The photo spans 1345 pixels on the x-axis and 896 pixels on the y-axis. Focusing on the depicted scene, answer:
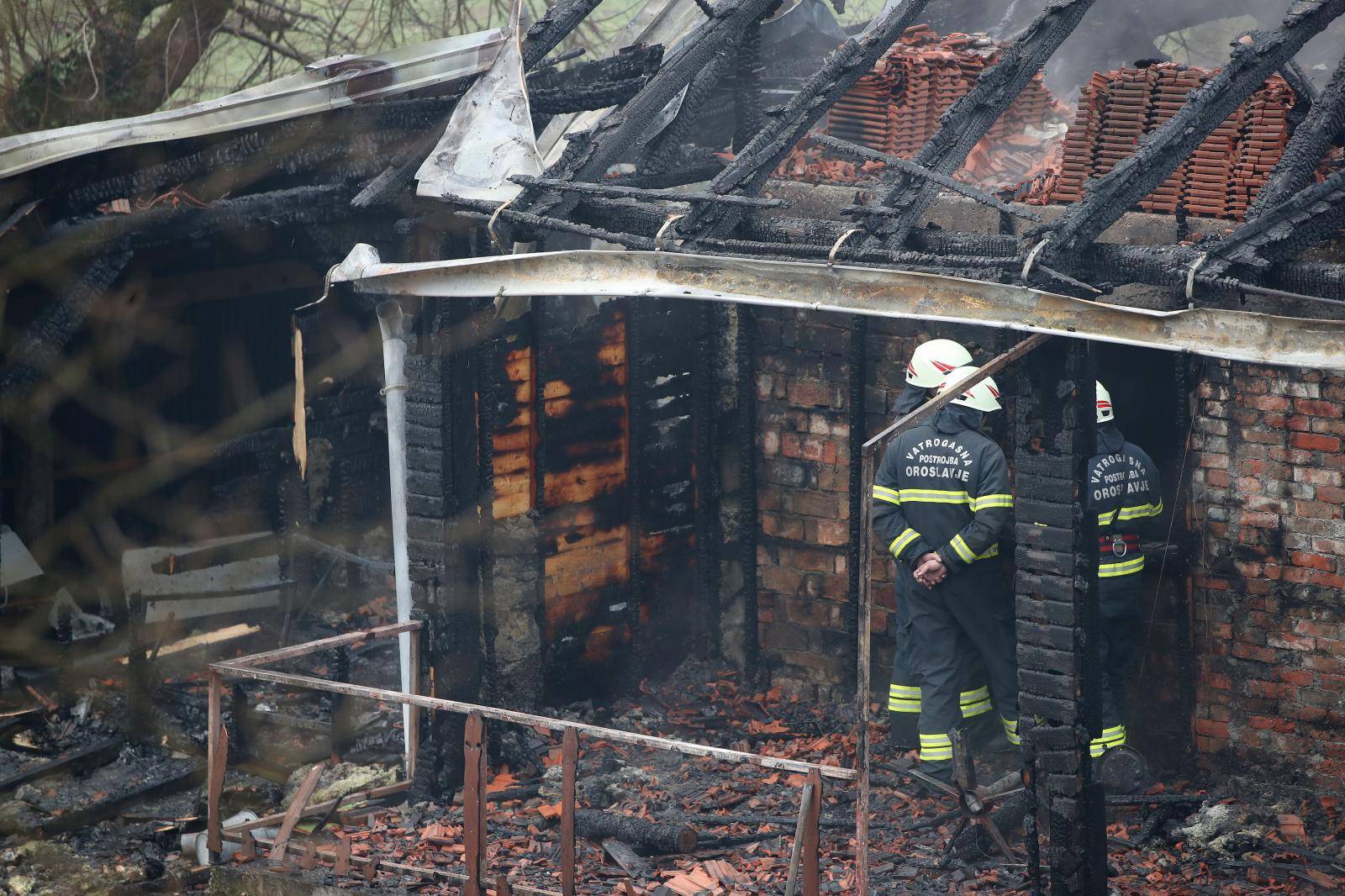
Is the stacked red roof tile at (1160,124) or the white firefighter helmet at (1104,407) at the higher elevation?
the stacked red roof tile at (1160,124)

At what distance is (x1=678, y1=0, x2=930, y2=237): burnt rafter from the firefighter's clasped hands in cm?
186

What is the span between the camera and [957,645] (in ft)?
24.2

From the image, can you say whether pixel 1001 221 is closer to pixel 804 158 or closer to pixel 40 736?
pixel 804 158

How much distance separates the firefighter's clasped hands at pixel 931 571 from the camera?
283 inches

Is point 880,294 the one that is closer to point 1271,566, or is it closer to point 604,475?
point 1271,566

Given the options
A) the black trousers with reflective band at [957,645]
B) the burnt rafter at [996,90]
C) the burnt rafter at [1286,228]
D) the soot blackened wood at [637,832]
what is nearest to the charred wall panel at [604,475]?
the soot blackened wood at [637,832]

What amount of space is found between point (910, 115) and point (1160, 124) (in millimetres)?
1890

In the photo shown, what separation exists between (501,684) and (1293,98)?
492 cm

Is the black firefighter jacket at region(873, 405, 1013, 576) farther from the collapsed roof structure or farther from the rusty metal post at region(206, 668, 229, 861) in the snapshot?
the rusty metal post at region(206, 668, 229, 861)

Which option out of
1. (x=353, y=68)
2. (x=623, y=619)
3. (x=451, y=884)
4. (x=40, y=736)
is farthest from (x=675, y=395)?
(x=40, y=736)

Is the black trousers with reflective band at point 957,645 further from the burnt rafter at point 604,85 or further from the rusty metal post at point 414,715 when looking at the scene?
the burnt rafter at point 604,85

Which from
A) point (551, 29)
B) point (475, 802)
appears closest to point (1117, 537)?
point (475, 802)

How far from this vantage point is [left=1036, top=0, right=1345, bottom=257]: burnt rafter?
5598mm

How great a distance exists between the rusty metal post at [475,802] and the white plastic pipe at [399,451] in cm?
156
